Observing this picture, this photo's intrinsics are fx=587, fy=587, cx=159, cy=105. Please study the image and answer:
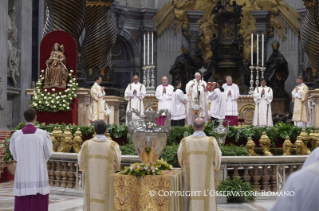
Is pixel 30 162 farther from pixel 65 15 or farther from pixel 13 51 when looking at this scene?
pixel 13 51

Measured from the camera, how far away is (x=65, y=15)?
14188mm

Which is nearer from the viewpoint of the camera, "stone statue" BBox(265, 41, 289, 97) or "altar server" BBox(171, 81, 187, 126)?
"altar server" BBox(171, 81, 187, 126)

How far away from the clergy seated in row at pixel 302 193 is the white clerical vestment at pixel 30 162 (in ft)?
16.5

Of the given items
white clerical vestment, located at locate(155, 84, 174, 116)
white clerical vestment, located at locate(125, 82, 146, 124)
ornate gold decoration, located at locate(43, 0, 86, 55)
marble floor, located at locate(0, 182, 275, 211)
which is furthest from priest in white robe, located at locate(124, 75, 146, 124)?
marble floor, located at locate(0, 182, 275, 211)

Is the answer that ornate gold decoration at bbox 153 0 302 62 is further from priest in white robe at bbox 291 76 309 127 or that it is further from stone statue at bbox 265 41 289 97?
priest in white robe at bbox 291 76 309 127

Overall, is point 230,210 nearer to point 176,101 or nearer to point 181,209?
point 181,209

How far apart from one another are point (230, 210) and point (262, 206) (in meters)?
0.58

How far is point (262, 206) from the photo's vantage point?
26.7 ft

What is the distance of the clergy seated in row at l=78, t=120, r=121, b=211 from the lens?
20.8 feet

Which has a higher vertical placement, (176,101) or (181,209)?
(176,101)

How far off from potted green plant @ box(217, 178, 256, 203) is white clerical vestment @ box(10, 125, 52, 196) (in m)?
2.89

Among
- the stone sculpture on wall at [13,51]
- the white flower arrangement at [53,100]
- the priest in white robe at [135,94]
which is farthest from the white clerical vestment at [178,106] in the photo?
the stone sculpture on wall at [13,51]

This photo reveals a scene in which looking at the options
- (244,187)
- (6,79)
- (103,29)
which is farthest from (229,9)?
(244,187)

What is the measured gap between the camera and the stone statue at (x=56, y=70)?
13734 millimetres
